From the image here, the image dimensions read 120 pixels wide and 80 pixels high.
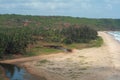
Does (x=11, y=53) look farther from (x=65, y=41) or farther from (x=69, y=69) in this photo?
Answer: (x=65, y=41)

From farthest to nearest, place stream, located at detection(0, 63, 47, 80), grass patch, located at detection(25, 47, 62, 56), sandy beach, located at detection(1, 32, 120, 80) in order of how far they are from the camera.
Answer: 1. grass patch, located at detection(25, 47, 62, 56)
2. sandy beach, located at detection(1, 32, 120, 80)
3. stream, located at detection(0, 63, 47, 80)

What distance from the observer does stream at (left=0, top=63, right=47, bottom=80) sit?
44.4 meters

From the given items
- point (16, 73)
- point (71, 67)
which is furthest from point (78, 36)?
point (16, 73)

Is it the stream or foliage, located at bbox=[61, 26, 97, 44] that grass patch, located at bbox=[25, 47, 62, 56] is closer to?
the stream

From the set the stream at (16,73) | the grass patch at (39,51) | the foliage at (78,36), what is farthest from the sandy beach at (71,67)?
the foliage at (78,36)

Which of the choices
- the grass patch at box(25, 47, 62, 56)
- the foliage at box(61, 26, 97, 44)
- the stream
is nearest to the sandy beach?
the stream

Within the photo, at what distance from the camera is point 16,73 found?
159 feet

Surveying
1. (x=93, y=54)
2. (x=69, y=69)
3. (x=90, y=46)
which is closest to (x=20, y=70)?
(x=69, y=69)

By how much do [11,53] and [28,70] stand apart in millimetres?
14828

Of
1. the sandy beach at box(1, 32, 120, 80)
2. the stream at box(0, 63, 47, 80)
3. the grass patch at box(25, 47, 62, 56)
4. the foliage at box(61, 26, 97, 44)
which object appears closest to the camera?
the stream at box(0, 63, 47, 80)

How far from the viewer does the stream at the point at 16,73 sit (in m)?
44.4

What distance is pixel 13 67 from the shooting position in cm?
5453

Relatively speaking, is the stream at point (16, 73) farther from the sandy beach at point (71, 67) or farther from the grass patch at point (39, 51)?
the grass patch at point (39, 51)

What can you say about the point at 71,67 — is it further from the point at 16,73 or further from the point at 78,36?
the point at 78,36
